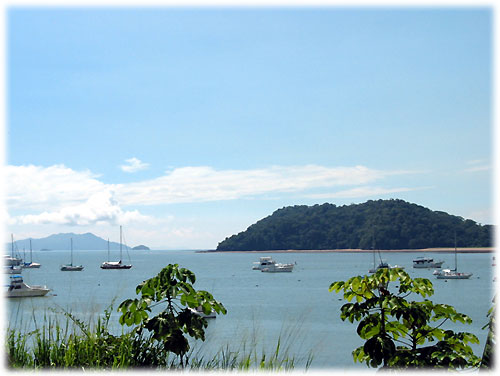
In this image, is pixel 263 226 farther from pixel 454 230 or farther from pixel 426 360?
pixel 426 360

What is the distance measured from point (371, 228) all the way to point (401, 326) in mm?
125038

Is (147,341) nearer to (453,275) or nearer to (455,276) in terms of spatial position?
(455,276)

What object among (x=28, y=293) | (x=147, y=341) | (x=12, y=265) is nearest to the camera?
(x=147, y=341)

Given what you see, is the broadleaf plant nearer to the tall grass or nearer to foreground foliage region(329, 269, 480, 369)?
the tall grass

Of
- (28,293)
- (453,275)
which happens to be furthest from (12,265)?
(453,275)

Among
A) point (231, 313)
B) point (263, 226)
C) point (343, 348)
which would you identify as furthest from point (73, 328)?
point (263, 226)

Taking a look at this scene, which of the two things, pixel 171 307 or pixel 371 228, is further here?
pixel 371 228

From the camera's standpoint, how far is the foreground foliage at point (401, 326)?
3523 mm

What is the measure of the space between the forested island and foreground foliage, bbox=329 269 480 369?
346 ft

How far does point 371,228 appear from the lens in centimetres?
12594

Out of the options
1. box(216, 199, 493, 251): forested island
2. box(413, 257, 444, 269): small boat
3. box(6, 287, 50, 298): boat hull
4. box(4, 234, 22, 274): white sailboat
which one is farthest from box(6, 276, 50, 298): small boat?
box(216, 199, 493, 251): forested island

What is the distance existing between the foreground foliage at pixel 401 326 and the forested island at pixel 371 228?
10532 centimetres

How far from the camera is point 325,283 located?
7112 cm

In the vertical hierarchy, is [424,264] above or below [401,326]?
below
